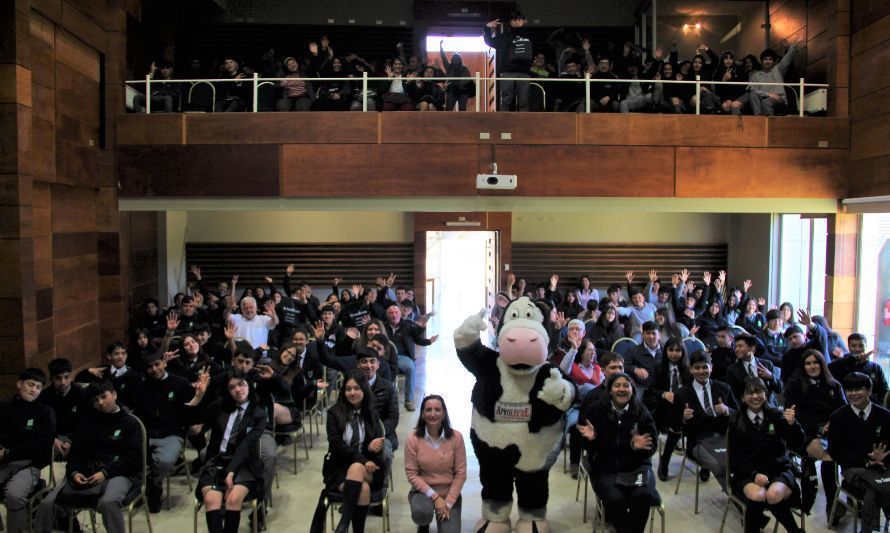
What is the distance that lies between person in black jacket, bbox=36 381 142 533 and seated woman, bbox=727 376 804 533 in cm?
415

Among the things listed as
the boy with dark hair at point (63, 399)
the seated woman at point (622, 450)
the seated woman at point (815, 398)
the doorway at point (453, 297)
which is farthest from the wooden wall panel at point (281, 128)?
the seated woman at point (815, 398)

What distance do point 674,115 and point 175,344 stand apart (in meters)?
6.86

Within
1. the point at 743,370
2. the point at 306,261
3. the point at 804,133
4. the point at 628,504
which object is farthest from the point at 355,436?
the point at 306,261

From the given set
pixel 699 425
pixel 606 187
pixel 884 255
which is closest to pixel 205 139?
pixel 606 187

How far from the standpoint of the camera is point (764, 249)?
40.2ft

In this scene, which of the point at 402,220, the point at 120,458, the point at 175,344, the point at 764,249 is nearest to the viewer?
the point at 120,458

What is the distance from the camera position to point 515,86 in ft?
32.9

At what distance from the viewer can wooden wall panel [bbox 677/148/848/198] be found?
9602 mm

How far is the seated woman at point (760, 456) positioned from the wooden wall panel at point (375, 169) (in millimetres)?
5322

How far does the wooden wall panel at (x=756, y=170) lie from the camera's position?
9.60 metres

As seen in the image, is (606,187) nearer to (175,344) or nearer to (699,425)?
(699,425)

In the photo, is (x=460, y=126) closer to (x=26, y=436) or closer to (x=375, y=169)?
(x=375, y=169)

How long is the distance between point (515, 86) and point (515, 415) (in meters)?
6.30

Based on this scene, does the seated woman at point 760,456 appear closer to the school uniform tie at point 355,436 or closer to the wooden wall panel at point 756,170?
the school uniform tie at point 355,436
